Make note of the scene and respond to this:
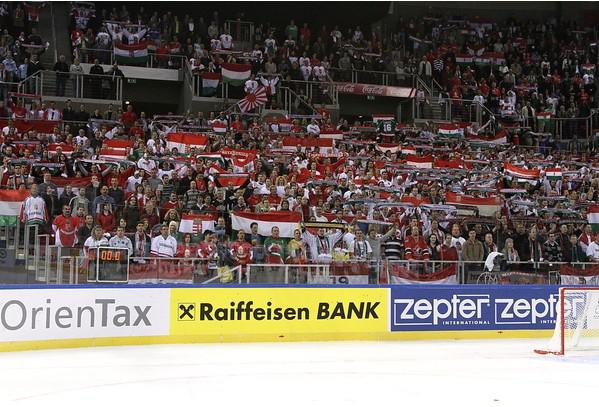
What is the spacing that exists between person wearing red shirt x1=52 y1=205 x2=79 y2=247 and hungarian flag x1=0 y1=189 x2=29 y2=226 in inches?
36.1

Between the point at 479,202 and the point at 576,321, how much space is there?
6499 mm

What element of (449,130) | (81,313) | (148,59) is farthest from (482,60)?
(81,313)

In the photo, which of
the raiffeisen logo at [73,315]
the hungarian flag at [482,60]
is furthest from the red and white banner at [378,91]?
the raiffeisen logo at [73,315]

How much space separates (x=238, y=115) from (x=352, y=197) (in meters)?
9.10

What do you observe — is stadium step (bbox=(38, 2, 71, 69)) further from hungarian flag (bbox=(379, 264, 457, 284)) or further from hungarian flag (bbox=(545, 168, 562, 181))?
hungarian flag (bbox=(379, 264, 457, 284))

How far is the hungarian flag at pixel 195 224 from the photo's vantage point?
1715cm

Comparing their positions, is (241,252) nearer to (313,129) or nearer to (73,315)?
(73,315)

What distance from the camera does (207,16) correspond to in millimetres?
37344

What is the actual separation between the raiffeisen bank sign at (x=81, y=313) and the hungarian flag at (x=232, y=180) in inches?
206

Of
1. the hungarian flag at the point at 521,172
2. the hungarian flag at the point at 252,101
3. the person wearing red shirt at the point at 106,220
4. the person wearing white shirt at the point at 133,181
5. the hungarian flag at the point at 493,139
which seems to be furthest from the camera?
the hungarian flag at the point at 493,139

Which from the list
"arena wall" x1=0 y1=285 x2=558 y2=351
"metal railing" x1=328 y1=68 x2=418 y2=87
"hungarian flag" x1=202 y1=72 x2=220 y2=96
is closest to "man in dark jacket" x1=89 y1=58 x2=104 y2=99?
"hungarian flag" x1=202 y1=72 x2=220 y2=96

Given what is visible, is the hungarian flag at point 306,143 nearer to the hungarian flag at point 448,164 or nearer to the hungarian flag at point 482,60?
the hungarian flag at point 448,164

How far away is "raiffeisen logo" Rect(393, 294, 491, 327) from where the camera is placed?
54.2 ft

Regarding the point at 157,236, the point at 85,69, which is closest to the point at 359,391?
the point at 157,236
